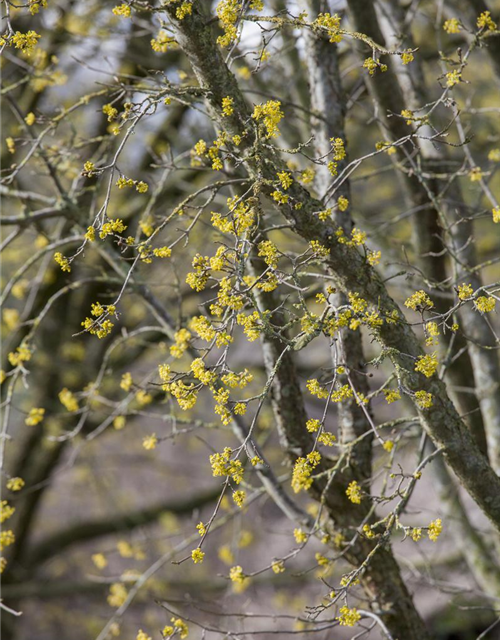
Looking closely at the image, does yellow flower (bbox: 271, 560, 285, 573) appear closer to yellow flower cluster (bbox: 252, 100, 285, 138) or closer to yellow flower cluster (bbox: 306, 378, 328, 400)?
yellow flower cluster (bbox: 306, 378, 328, 400)

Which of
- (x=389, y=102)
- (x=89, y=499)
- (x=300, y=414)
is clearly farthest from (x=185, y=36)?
(x=89, y=499)

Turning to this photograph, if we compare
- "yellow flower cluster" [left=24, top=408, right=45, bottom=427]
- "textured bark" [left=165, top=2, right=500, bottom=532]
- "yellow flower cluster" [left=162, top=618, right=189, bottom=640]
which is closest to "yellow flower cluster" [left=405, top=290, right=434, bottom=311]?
"textured bark" [left=165, top=2, right=500, bottom=532]

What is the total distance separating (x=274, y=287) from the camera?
2.28 meters

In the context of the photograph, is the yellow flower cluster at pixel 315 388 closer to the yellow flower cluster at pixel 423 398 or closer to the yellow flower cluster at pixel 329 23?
the yellow flower cluster at pixel 423 398

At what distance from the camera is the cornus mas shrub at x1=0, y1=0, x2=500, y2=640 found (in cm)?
237

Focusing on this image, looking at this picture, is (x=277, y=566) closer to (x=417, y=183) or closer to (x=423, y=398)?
(x=423, y=398)

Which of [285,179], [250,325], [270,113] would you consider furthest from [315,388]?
[270,113]

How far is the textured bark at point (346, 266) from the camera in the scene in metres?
2.45

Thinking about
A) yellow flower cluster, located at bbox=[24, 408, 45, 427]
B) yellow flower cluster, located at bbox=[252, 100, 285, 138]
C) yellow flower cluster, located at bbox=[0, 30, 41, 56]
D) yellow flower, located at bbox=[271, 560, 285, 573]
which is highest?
yellow flower cluster, located at bbox=[0, 30, 41, 56]

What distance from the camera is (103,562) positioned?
4.81 meters

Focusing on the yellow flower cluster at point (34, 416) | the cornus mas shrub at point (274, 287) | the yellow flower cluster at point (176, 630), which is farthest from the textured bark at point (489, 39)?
the yellow flower cluster at point (176, 630)

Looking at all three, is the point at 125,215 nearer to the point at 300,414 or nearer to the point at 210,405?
the point at 300,414

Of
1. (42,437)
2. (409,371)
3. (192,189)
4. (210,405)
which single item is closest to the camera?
(409,371)

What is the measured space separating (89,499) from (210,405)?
204 inches
